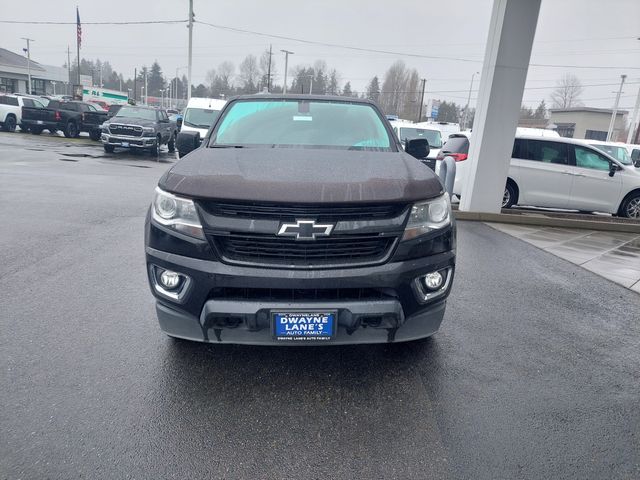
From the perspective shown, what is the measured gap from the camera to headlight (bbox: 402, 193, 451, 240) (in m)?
2.73

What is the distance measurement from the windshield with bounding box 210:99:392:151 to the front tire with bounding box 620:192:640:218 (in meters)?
8.12

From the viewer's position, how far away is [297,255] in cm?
261

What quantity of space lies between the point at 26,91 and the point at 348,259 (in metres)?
66.2

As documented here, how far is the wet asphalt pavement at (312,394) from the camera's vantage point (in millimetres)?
2248

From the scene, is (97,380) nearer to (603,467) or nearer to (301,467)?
(301,467)

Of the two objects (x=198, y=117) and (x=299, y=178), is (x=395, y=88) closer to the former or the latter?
(x=198, y=117)

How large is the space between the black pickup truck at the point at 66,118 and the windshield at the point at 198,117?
8.59 metres

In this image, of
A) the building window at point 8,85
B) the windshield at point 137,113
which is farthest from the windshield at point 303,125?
the building window at point 8,85

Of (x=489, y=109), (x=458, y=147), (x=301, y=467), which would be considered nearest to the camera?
(x=301, y=467)

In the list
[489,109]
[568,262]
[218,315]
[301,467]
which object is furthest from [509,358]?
[489,109]

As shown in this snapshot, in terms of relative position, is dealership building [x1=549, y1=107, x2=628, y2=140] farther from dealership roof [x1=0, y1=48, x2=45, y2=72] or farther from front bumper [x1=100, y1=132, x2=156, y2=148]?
dealership roof [x1=0, y1=48, x2=45, y2=72]

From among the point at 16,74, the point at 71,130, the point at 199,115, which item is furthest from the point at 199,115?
the point at 16,74

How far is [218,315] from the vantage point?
8.39ft

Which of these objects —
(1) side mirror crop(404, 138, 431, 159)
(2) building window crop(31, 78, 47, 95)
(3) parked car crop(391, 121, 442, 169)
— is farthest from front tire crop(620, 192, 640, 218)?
(2) building window crop(31, 78, 47, 95)
